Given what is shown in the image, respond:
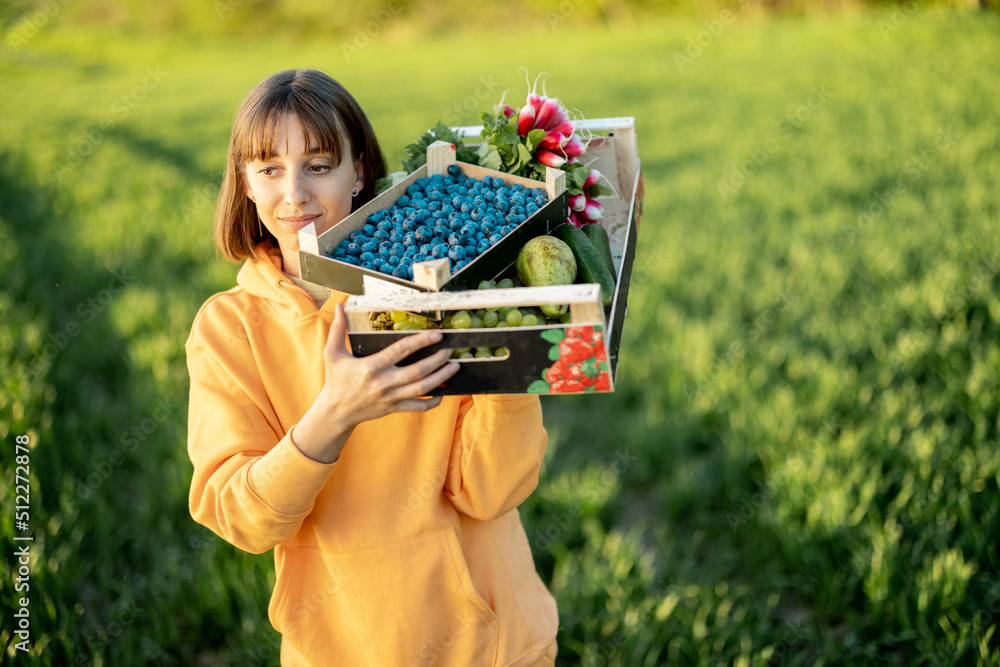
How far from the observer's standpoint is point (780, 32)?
676 inches

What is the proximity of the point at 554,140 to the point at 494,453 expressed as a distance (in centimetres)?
66

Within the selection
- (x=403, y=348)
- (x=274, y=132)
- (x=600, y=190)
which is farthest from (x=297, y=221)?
(x=600, y=190)

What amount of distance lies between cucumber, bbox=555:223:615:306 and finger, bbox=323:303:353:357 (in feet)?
1.47

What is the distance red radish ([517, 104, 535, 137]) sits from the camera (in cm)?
144

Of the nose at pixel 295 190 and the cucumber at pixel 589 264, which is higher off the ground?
the nose at pixel 295 190

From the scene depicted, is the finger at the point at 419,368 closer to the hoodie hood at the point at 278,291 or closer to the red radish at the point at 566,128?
the hoodie hood at the point at 278,291

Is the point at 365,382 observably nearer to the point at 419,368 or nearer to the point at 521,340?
the point at 419,368

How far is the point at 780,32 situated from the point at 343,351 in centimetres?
1916

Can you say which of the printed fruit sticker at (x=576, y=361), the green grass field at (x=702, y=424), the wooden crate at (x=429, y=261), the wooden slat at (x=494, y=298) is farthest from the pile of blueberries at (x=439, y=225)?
the green grass field at (x=702, y=424)

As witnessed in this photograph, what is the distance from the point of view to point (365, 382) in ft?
3.54

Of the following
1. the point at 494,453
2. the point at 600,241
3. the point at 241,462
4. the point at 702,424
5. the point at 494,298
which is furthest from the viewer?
the point at 702,424

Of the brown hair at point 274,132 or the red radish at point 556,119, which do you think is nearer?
the brown hair at point 274,132

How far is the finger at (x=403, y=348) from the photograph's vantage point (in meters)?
1.08

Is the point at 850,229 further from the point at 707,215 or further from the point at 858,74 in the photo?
the point at 858,74
